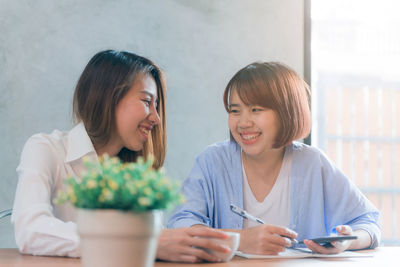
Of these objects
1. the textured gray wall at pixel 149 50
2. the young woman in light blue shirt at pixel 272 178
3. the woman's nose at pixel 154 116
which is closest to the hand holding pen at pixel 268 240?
the young woman in light blue shirt at pixel 272 178

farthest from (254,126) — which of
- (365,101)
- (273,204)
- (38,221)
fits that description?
(365,101)

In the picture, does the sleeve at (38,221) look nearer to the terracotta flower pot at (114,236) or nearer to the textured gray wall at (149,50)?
the terracotta flower pot at (114,236)

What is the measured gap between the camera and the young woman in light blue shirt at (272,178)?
1695mm

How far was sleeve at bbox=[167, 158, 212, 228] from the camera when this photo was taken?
1.53 metres

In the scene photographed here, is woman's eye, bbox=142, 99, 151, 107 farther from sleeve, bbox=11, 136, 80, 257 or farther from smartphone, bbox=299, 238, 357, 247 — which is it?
smartphone, bbox=299, 238, 357, 247

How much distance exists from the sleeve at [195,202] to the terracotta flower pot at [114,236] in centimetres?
84

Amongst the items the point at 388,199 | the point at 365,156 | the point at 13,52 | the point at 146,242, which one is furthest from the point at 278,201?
the point at 388,199

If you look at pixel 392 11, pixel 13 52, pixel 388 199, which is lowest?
pixel 388 199

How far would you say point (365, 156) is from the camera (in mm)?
7234

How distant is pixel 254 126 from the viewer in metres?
1.71

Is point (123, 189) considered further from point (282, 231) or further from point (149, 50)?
point (149, 50)

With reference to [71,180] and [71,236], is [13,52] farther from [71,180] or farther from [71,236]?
[71,180]

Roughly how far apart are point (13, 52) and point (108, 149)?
1.16m

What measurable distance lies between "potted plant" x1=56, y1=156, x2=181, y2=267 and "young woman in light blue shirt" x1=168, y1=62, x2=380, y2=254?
3.28 ft
